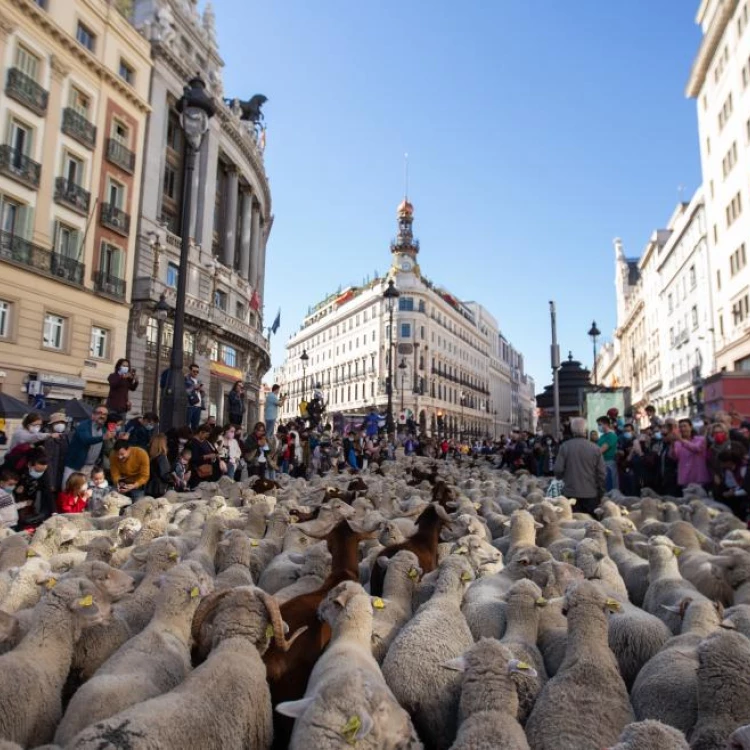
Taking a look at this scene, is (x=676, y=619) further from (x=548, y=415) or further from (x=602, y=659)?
(x=548, y=415)

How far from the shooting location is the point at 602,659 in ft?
9.45

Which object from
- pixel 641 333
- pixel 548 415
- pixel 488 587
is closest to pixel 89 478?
pixel 488 587

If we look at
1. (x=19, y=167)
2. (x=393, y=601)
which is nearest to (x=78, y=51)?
(x=19, y=167)

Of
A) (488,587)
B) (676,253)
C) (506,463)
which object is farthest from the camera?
(676,253)

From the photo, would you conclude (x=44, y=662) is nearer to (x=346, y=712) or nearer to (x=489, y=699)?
(x=346, y=712)

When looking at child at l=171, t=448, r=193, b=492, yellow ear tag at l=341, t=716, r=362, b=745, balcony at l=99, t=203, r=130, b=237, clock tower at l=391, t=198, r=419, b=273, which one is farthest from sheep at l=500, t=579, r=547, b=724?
clock tower at l=391, t=198, r=419, b=273

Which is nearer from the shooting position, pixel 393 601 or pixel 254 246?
pixel 393 601

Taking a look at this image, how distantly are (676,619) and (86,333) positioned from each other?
26.7 meters

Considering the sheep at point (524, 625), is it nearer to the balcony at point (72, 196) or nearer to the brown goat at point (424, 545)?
the brown goat at point (424, 545)

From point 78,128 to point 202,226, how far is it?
11872 mm

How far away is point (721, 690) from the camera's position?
2420mm

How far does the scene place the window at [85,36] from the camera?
26.9m

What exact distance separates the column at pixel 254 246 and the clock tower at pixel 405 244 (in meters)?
42.0

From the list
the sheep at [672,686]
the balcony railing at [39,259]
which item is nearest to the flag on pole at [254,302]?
the balcony railing at [39,259]
